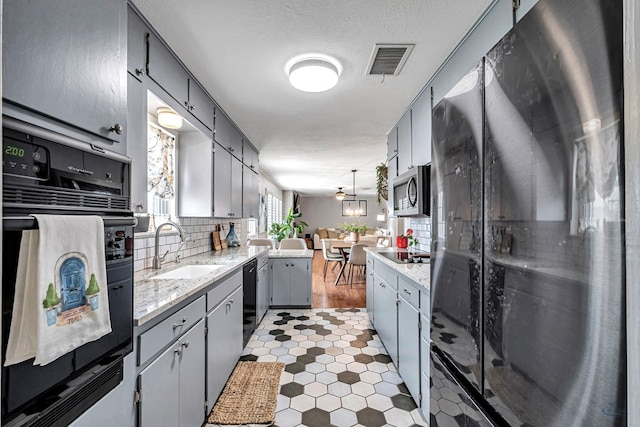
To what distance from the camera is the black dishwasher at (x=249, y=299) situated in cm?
253

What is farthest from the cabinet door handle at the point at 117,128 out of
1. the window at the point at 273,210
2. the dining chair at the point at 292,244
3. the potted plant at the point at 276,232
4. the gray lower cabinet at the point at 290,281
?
the window at the point at 273,210

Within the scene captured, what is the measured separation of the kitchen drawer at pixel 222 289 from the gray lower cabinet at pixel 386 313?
1225 mm

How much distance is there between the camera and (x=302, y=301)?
387 cm

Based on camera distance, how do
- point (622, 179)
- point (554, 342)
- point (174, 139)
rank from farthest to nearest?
point (174, 139) → point (554, 342) → point (622, 179)

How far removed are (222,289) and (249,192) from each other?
83.5 inches

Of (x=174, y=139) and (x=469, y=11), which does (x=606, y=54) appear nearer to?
(x=469, y=11)

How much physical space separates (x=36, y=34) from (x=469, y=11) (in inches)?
68.1

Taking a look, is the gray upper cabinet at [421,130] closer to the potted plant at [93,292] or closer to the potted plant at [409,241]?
the potted plant at [409,241]

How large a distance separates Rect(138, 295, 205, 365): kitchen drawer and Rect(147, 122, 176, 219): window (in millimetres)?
963

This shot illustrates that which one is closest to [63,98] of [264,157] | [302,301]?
[302,301]

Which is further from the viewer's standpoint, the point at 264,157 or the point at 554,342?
the point at 264,157

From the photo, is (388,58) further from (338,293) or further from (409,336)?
(338,293)

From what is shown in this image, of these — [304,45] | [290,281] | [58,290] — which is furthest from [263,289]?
[58,290]

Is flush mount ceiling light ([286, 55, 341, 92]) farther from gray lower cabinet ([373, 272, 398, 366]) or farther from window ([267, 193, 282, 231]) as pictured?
window ([267, 193, 282, 231])
